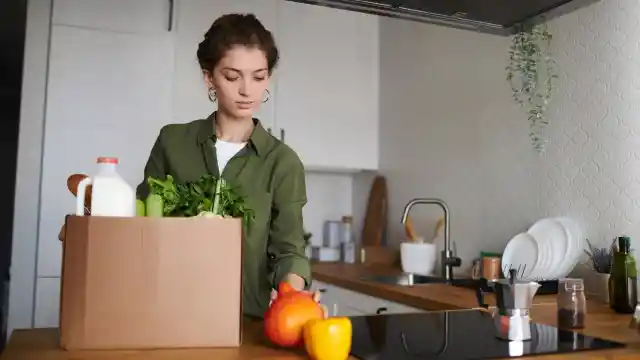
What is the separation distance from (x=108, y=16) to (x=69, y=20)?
154mm

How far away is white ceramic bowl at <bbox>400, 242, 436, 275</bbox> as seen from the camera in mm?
2557

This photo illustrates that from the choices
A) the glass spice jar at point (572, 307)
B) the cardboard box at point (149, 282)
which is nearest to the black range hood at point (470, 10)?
the glass spice jar at point (572, 307)

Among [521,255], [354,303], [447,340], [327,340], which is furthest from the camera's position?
[354,303]

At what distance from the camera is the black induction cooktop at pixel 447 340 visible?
1003 mm

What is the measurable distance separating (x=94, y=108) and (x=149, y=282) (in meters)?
1.81

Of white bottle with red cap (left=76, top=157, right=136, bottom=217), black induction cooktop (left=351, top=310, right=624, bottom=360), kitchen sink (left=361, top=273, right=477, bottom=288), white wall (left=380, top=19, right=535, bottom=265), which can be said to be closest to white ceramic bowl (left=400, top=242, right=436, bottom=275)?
kitchen sink (left=361, top=273, right=477, bottom=288)

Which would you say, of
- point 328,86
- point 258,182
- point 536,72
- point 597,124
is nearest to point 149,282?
point 258,182

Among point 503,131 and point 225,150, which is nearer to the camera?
point 225,150

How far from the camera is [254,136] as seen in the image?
1249 millimetres

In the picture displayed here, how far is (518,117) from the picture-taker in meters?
2.24

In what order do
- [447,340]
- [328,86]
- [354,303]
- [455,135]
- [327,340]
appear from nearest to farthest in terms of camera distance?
[327,340] < [447,340] < [354,303] < [455,135] < [328,86]

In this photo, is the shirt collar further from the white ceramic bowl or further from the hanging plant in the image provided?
the white ceramic bowl

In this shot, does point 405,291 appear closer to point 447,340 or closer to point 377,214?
point 447,340

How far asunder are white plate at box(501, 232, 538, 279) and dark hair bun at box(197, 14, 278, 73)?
1.19 m
